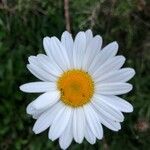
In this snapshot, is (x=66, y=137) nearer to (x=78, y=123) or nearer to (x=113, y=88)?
(x=78, y=123)

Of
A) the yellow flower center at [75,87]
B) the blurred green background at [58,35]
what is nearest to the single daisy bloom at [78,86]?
the yellow flower center at [75,87]

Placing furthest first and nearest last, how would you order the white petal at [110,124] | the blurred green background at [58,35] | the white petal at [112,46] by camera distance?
the blurred green background at [58,35] → the white petal at [110,124] → the white petal at [112,46]

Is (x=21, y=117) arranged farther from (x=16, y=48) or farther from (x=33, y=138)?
(x=16, y=48)

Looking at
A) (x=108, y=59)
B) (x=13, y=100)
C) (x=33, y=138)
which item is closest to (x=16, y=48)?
(x=13, y=100)

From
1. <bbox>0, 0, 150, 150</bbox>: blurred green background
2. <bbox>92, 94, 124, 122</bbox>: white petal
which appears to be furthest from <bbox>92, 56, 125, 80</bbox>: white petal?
<bbox>0, 0, 150, 150</bbox>: blurred green background

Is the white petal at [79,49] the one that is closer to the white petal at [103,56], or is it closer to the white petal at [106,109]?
the white petal at [103,56]

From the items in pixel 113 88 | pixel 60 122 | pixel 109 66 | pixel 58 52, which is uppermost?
pixel 58 52

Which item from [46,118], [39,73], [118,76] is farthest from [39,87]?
[118,76]
